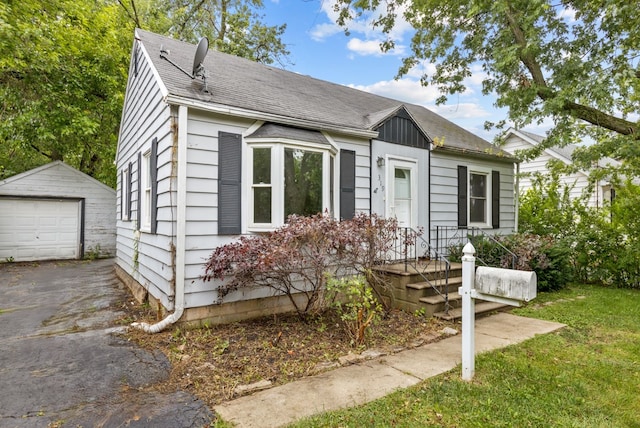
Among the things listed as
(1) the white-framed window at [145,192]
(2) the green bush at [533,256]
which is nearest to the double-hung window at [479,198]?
(2) the green bush at [533,256]

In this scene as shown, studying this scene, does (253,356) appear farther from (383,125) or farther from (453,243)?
(453,243)

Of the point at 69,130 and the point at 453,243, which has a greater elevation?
the point at 69,130

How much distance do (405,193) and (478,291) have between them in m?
4.13

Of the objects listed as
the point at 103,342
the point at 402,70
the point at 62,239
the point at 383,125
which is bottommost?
the point at 103,342

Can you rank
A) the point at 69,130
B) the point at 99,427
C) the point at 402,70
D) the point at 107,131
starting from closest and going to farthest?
the point at 99,427, the point at 402,70, the point at 69,130, the point at 107,131

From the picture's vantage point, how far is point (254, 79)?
22.5 feet

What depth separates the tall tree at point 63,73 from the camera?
9.83 m

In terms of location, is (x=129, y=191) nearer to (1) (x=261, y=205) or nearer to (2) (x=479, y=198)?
(1) (x=261, y=205)

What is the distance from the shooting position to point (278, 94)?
640 cm

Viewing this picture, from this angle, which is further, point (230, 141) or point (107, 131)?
point (107, 131)

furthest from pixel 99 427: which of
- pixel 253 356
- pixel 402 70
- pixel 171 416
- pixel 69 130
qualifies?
pixel 69 130

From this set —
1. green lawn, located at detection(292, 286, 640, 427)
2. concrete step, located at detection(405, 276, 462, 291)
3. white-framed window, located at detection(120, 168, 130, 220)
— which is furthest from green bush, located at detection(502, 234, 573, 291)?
white-framed window, located at detection(120, 168, 130, 220)

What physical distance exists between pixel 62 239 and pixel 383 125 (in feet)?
37.6

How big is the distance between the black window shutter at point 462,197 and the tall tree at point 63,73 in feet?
36.9
